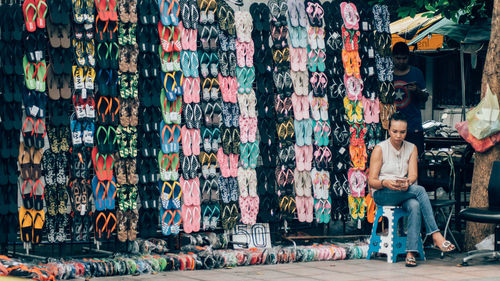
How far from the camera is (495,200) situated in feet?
31.7

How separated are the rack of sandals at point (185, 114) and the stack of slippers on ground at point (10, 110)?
13 mm

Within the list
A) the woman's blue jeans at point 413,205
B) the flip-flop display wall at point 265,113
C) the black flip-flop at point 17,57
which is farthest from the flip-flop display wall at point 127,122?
the woman's blue jeans at point 413,205

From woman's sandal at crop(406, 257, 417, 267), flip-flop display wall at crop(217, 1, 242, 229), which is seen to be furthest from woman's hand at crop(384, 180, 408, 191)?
flip-flop display wall at crop(217, 1, 242, 229)

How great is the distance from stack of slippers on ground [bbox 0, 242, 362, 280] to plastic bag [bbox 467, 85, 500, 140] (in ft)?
6.27

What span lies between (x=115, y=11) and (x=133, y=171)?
5.44 ft

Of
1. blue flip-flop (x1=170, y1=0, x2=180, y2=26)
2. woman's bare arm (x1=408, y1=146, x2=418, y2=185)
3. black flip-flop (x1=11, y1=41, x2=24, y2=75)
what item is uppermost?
blue flip-flop (x1=170, y1=0, x2=180, y2=26)

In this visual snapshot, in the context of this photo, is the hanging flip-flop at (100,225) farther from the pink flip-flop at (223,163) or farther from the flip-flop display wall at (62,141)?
the pink flip-flop at (223,163)

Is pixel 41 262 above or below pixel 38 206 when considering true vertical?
below

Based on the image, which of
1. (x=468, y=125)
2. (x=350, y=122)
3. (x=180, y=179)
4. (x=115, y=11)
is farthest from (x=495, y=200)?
(x=115, y=11)

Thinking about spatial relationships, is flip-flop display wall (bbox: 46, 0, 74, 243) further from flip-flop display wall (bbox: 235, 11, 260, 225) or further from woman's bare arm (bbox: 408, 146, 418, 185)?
woman's bare arm (bbox: 408, 146, 418, 185)

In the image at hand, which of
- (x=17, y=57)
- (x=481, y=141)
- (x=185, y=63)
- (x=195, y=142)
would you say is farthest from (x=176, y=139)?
(x=481, y=141)

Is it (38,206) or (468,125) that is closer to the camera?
(38,206)

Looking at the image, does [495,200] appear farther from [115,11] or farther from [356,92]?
[115,11]

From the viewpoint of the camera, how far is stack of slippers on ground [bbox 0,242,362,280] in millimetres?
7695
